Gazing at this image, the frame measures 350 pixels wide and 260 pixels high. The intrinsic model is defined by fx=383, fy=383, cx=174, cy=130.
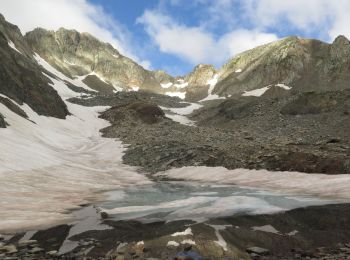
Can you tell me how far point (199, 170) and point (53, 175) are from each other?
9.22 metres

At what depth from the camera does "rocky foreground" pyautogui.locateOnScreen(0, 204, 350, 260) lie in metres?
8.05

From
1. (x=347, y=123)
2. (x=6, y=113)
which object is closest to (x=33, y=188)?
(x=6, y=113)

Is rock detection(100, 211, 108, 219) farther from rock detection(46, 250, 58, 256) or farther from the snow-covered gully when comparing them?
rock detection(46, 250, 58, 256)

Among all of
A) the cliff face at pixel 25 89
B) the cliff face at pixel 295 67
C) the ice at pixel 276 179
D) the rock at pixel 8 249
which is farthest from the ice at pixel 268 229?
the cliff face at pixel 295 67

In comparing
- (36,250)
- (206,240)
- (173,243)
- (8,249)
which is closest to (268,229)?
(206,240)

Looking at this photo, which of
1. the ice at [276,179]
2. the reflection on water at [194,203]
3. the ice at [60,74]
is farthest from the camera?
the ice at [60,74]

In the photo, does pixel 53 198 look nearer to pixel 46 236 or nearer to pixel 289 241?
pixel 46 236

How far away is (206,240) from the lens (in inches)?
337

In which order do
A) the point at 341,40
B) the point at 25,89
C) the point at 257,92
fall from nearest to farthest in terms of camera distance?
the point at 25,89 → the point at 341,40 → the point at 257,92

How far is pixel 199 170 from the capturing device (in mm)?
25359

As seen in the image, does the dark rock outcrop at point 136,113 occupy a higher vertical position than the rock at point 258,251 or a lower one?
higher

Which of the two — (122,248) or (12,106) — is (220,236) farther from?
(12,106)

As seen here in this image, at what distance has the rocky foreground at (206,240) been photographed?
26.4 ft

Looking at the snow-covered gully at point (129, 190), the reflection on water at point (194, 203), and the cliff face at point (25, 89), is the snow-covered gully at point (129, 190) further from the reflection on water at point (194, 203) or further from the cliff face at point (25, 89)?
the cliff face at point (25, 89)
